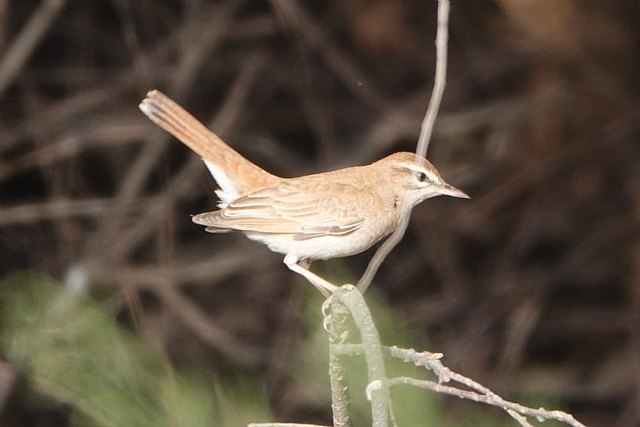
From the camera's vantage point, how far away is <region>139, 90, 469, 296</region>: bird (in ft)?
12.9

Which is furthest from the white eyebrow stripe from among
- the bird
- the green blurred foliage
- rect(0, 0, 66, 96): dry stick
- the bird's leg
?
rect(0, 0, 66, 96): dry stick

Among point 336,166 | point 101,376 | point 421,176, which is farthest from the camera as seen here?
point 336,166

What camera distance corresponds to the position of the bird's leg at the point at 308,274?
3.74 metres

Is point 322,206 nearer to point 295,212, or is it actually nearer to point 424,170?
point 295,212

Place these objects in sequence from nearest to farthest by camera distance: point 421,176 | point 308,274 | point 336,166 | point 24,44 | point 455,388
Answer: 1. point 455,388
2. point 308,274
3. point 421,176
4. point 24,44
5. point 336,166

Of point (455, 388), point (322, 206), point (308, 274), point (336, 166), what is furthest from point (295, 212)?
point (336, 166)

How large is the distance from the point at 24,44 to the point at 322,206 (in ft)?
7.87

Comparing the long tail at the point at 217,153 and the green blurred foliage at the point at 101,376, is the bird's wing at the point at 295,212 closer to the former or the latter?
the long tail at the point at 217,153

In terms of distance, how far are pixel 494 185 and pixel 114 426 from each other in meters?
4.07

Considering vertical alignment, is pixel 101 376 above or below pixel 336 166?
below

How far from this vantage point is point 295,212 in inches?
159

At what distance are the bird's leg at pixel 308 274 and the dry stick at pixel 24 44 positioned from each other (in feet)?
7.63

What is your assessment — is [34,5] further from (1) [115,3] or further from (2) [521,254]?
(2) [521,254]

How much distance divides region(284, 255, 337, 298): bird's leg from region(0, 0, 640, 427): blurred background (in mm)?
1610
